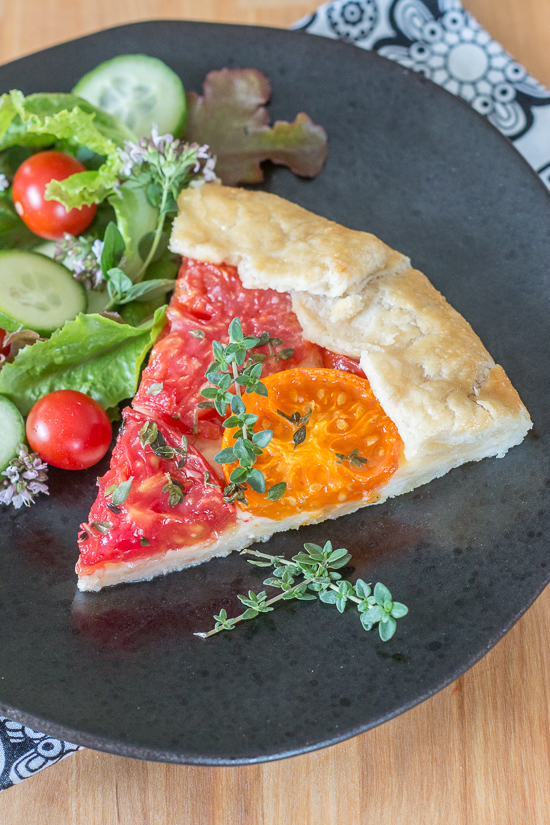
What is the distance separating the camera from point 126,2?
647cm

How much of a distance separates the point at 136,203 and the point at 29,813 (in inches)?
135

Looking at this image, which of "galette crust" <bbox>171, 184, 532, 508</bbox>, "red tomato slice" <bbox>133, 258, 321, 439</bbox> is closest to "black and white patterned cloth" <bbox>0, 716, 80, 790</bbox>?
"red tomato slice" <bbox>133, 258, 321, 439</bbox>

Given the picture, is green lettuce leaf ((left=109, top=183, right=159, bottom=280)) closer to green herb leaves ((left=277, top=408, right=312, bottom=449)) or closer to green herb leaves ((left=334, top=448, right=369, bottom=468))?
green herb leaves ((left=277, top=408, right=312, bottom=449))

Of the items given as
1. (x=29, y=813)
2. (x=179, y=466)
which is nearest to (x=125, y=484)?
(x=179, y=466)

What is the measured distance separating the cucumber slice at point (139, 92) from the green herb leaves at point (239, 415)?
2.00m

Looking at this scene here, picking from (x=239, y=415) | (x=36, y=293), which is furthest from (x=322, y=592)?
(x=36, y=293)

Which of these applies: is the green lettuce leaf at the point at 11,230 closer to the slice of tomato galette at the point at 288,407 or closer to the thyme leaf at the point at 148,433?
the slice of tomato galette at the point at 288,407

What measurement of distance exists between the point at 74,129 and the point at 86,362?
1444 millimetres

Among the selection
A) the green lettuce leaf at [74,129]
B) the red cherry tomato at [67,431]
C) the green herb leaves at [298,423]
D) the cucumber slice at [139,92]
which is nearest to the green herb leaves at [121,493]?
the red cherry tomato at [67,431]

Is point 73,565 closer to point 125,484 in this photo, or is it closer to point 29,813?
point 125,484

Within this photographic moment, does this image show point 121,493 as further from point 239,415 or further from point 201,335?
point 201,335

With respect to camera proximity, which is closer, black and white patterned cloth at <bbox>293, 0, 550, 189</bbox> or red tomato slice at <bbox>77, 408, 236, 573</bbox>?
red tomato slice at <bbox>77, 408, 236, 573</bbox>

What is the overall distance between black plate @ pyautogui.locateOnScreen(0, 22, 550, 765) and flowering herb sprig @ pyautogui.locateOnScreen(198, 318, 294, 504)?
54cm

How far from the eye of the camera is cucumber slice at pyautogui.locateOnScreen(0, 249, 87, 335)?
4289 millimetres
